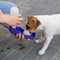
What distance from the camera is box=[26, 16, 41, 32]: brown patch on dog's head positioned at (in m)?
2.02

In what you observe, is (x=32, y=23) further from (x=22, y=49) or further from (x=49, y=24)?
(x=22, y=49)

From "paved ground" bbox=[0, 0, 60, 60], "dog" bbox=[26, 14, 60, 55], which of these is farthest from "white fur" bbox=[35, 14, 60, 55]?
"paved ground" bbox=[0, 0, 60, 60]

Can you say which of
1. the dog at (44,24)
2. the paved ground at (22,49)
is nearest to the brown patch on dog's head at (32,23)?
the dog at (44,24)

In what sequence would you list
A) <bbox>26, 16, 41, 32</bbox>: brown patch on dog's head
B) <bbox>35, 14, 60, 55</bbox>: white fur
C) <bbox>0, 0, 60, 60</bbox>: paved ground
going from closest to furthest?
<bbox>26, 16, 41, 32</bbox>: brown patch on dog's head, <bbox>35, 14, 60, 55</bbox>: white fur, <bbox>0, 0, 60, 60</bbox>: paved ground

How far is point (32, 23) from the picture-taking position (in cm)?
202

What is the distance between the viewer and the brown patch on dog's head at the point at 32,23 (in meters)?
2.02

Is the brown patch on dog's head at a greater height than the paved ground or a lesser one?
greater

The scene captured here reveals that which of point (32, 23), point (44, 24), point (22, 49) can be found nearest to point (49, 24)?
point (44, 24)

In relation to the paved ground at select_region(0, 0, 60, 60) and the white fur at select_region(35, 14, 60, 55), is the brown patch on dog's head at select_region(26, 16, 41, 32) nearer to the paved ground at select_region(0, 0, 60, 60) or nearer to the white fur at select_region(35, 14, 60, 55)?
the white fur at select_region(35, 14, 60, 55)

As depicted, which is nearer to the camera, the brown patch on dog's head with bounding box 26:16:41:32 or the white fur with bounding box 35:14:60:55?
the brown patch on dog's head with bounding box 26:16:41:32

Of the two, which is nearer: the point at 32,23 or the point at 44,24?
the point at 32,23

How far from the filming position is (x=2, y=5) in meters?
2.25

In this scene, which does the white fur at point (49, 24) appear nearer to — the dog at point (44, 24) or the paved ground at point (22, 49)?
the dog at point (44, 24)

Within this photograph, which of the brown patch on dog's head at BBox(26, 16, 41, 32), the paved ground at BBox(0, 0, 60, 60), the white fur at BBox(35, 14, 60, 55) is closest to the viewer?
the brown patch on dog's head at BBox(26, 16, 41, 32)
